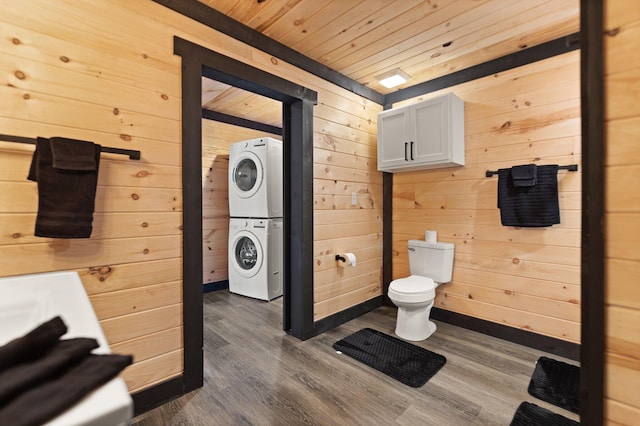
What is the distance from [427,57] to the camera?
8.05 feet

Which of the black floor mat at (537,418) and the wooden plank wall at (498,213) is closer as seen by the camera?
the black floor mat at (537,418)

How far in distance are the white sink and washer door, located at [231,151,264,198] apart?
245 centimetres

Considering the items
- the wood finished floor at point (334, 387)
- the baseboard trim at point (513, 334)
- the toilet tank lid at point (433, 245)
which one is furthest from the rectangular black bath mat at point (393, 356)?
the toilet tank lid at point (433, 245)

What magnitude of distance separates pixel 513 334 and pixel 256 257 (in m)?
2.62

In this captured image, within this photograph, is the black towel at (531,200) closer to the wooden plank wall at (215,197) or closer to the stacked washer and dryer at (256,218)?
the stacked washer and dryer at (256,218)

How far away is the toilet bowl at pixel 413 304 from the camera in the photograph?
2.34 m

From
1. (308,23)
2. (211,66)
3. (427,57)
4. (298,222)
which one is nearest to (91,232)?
(211,66)

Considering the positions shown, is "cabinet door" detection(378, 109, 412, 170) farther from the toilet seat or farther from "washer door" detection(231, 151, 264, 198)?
"washer door" detection(231, 151, 264, 198)

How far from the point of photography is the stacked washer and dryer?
133 inches

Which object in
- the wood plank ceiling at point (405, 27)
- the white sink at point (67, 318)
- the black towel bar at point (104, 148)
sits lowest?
the white sink at point (67, 318)

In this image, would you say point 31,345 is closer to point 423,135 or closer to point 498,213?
point 423,135

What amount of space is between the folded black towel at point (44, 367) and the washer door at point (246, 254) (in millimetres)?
2819

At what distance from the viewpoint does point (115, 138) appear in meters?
1.52

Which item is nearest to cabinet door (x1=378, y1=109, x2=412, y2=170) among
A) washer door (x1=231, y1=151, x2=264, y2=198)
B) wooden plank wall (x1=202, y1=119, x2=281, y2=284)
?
washer door (x1=231, y1=151, x2=264, y2=198)
